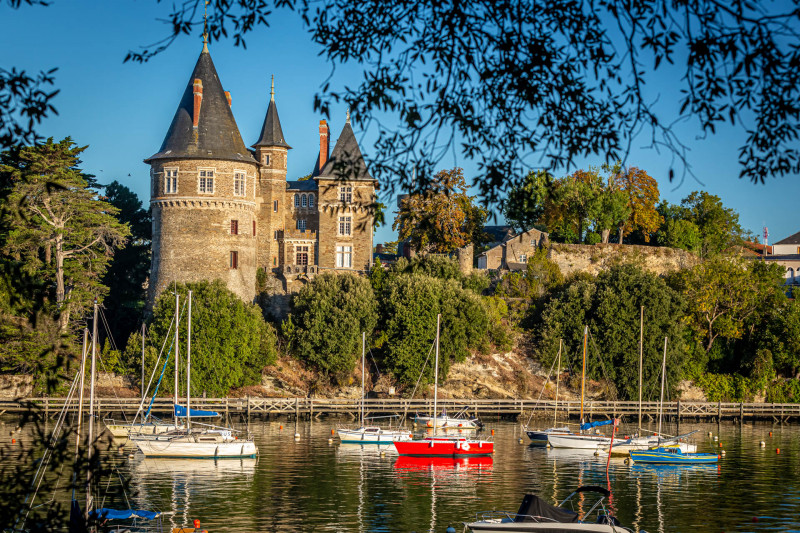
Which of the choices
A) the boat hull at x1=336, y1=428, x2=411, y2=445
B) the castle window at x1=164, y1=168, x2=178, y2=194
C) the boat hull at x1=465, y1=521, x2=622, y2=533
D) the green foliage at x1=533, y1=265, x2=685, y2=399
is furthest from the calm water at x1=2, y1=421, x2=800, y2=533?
Result: the castle window at x1=164, y1=168, x2=178, y2=194

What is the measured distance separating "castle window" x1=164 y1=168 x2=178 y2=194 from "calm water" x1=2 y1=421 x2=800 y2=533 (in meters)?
23.6

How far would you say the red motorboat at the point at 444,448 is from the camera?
1986 inches

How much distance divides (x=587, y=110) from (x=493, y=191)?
1881 millimetres

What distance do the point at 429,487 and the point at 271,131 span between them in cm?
4546

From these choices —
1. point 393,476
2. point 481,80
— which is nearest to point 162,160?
point 393,476

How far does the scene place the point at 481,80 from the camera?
1412 centimetres

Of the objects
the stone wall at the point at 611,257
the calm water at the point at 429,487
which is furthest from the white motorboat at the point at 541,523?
the stone wall at the point at 611,257

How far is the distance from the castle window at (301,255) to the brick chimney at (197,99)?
14.2 meters

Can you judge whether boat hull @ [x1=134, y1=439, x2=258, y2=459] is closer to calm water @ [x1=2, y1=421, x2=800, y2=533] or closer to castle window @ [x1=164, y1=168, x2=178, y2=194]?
calm water @ [x1=2, y1=421, x2=800, y2=533]

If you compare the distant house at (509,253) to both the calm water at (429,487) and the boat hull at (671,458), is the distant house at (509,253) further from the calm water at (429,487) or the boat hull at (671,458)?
the boat hull at (671,458)

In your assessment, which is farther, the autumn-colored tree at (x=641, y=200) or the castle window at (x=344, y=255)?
the autumn-colored tree at (x=641, y=200)

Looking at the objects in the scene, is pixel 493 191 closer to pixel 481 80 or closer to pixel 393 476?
pixel 481 80

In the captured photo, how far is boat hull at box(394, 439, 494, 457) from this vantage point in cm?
5044

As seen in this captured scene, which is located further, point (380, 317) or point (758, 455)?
point (380, 317)
